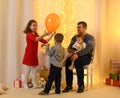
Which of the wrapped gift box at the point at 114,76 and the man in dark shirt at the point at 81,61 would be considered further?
the wrapped gift box at the point at 114,76

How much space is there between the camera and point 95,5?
180 inches

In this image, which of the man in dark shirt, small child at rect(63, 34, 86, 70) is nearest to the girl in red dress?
small child at rect(63, 34, 86, 70)

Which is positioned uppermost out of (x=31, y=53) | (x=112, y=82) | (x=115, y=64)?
(x=31, y=53)

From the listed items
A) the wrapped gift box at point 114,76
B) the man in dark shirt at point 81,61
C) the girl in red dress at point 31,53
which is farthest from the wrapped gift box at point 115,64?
the girl in red dress at point 31,53

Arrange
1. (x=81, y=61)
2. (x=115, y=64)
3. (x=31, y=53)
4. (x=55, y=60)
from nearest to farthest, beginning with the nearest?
(x=55, y=60) < (x=81, y=61) < (x=31, y=53) < (x=115, y=64)

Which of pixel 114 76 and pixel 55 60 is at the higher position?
pixel 55 60

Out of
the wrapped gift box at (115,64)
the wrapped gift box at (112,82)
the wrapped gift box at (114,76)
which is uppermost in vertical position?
the wrapped gift box at (115,64)

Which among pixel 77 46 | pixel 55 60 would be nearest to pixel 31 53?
pixel 55 60

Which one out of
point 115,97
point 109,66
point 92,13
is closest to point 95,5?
point 92,13

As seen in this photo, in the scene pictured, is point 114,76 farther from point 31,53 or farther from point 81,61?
point 31,53

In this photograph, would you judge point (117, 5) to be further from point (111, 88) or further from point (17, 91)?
point (17, 91)

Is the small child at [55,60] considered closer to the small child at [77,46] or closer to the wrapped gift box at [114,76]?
the small child at [77,46]

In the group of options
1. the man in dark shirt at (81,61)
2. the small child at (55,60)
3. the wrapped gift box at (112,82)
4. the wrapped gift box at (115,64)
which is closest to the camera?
the small child at (55,60)

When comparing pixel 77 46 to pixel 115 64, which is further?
pixel 115 64
